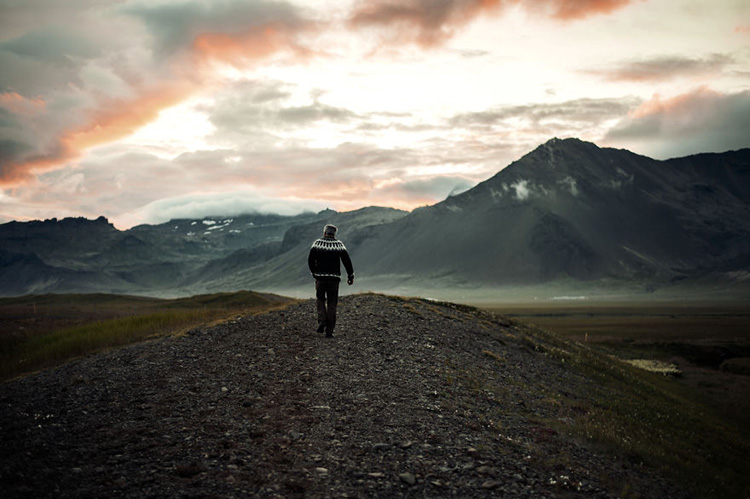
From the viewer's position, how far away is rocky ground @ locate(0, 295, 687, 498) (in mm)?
9727

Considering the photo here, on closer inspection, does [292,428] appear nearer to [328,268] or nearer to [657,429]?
[328,268]

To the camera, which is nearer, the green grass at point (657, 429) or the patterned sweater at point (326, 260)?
the green grass at point (657, 429)

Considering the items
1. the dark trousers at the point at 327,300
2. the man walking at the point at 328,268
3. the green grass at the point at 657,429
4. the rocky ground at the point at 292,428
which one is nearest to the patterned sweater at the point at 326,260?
Answer: the man walking at the point at 328,268

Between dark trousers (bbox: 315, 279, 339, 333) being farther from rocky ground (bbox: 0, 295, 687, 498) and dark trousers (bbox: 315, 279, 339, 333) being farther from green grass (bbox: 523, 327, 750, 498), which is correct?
green grass (bbox: 523, 327, 750, 498)

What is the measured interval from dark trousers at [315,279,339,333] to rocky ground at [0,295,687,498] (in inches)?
32.4

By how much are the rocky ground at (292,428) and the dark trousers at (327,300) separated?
822 millimetres

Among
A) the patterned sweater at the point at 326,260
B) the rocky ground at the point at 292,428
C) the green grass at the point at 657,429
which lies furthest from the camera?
the patterned sweater at the point at 326,260

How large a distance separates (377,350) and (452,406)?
553 centimetres

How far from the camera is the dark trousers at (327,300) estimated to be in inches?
797

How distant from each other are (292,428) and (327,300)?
9.27 meters

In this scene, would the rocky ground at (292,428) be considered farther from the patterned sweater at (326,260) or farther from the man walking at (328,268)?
the patterned sweater at (326,260)

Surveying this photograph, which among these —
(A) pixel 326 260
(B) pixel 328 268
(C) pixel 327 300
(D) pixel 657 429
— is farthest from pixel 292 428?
(D) pixel 657 429

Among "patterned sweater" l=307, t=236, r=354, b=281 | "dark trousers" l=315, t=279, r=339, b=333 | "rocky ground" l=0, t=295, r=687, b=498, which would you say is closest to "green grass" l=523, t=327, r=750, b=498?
"rocky ground" l=0, t=295, r=687, b=498

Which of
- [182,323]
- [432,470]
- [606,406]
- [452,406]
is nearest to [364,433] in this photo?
[432,470]
